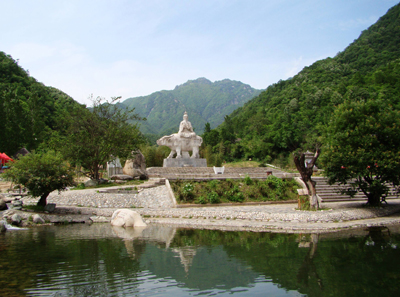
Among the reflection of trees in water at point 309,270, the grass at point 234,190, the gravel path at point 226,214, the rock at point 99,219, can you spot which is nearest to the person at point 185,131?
the grass at point 234,190

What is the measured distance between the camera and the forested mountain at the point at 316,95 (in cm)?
5431

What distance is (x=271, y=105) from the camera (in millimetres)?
77688

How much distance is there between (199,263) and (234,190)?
1022 cm

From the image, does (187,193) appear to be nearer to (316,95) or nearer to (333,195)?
(333,195)

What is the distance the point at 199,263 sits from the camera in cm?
769

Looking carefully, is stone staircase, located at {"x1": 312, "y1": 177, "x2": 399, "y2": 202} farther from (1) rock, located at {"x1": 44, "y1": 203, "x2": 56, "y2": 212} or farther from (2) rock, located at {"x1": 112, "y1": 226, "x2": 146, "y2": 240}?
(1) rock, located at {"x1": 44, "y1": 203, "x2": 56, "y2": 212}

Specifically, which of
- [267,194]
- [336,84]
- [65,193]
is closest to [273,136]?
[336,84]

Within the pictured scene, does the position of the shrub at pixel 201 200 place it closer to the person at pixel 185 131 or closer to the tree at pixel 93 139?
the tree at pixel 93 139

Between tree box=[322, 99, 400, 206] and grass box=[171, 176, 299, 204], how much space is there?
3926 millimetres

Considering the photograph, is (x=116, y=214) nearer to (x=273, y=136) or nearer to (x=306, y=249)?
(x=306, y=249)

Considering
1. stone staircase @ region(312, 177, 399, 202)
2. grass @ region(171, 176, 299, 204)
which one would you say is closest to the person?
grass @ region(171, 176, 299, 204)

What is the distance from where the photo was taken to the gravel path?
12109mm

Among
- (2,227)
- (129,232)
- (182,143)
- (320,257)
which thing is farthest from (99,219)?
(182,143)

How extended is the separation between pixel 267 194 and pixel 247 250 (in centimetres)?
932
